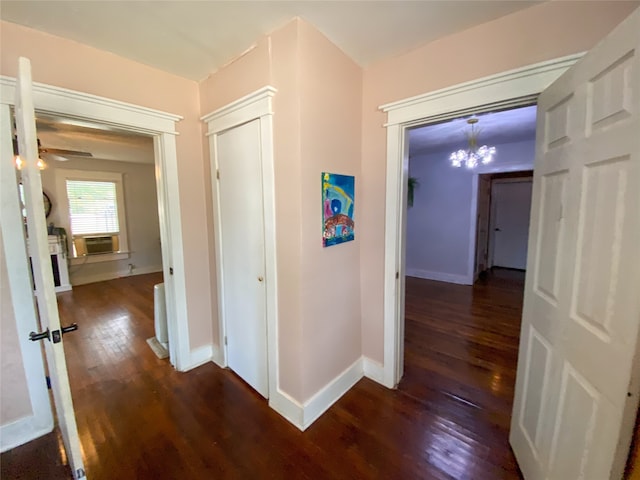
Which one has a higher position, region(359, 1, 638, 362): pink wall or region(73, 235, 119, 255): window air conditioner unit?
region(359, 1, 638, 362): pink wall

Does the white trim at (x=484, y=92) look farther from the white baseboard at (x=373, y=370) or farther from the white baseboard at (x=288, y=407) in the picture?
the white baseboard at (x=288, y=407)

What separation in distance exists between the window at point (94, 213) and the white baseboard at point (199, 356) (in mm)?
4295

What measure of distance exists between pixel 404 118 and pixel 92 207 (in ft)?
19.4

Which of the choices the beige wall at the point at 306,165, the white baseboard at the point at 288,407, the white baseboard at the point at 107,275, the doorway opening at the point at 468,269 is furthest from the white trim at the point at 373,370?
the white baseboard at the point at 107,275

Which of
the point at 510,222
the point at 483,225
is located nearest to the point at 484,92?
the point at 483,225

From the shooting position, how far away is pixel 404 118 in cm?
186

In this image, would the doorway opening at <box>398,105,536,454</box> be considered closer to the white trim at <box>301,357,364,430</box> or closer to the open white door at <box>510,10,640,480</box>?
the white trim at <box>301,357,364,430</box>

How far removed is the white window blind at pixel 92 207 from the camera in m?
4.94

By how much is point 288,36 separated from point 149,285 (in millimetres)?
4941

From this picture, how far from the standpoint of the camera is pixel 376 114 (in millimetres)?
2006

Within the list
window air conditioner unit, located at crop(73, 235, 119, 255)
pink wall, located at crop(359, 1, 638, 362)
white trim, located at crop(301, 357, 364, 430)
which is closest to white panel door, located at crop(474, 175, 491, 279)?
pink wall, located at crop(359, 1, 638, 362)

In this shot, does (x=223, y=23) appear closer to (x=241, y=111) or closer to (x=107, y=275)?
(x=241, y=111)

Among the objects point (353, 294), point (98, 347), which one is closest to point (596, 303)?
point (353, 294)

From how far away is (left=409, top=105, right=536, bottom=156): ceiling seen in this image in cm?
318
